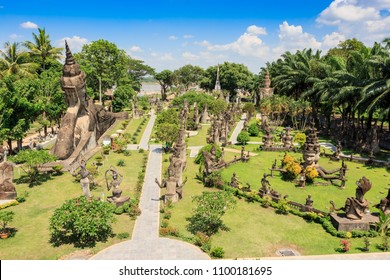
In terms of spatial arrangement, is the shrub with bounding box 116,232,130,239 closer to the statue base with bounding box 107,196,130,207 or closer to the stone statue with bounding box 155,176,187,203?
the statue base with bounding box 107,196,130,207

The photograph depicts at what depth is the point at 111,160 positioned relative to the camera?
37.8m

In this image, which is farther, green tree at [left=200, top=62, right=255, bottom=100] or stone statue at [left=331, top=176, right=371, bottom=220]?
green tree at [left=200, top=62, right=255, bottom=100]

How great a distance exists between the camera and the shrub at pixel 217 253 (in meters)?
17.7

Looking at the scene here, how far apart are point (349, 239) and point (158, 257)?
11.9 metres

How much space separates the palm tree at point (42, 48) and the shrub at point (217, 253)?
5667 cm

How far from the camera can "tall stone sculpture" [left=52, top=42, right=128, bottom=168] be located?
3450 centimetres

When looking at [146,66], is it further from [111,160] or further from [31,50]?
[111,160]

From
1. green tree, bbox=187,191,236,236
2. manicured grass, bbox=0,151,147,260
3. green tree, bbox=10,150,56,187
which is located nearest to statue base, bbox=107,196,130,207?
manicured grass, bbox=0,151,147,260

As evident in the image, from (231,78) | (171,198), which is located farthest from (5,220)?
(231,78)

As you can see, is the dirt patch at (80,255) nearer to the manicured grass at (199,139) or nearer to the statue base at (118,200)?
the statue base at (118,200)

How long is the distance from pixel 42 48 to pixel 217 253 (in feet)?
189

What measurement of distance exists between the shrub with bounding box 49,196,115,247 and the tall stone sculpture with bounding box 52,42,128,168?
1507cm

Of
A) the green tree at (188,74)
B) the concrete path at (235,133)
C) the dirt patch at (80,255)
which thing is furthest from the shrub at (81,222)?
the green tree at (188,74)

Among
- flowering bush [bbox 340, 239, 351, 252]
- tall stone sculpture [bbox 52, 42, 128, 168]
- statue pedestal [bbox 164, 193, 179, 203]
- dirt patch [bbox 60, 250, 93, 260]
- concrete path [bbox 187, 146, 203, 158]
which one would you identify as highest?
tall stone sculpture [bbox 52, 42, 128, 168]
